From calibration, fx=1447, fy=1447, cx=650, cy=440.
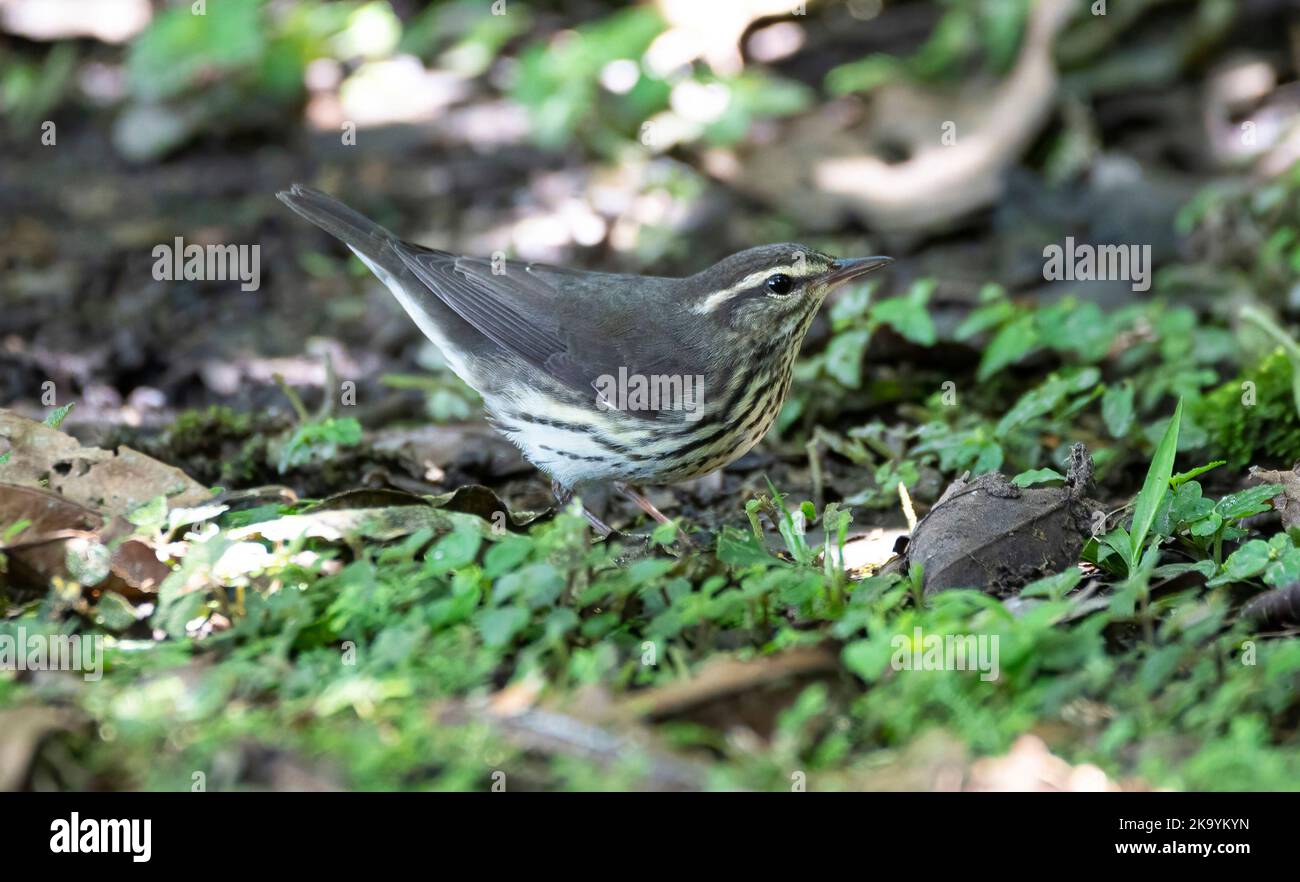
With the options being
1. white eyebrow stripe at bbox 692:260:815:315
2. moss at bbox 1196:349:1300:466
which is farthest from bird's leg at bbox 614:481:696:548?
moss at bbox 1196:349:1300:466

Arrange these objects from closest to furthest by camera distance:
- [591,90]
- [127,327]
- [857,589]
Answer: [857,589] < [127,327] < [591,90]

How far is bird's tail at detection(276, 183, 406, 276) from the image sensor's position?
255 inches

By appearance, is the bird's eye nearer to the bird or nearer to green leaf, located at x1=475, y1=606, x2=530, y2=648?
the bird

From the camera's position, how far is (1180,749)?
3430 millimetres

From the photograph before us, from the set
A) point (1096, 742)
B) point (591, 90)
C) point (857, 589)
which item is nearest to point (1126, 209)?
point (591, 90)

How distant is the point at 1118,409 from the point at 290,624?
3385 mm

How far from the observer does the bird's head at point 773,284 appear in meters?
5.66

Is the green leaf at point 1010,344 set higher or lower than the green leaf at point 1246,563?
higher

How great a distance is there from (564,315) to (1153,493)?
2515 millimetres

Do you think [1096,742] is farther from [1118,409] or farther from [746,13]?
[746,13]

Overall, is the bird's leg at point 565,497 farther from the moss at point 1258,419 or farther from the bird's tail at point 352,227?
the moss at point 1258,419

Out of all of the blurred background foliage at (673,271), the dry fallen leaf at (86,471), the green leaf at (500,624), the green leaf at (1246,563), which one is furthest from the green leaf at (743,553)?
the dry fallen leaf at (86,471)

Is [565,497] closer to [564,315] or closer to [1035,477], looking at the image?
[564,315]

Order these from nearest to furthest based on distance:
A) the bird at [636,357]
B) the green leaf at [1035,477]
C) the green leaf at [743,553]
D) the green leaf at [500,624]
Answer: the green leaf at [500,624]
the green leaf at [743,553]
the green leaf at [1035,477]
the bird at [636,357]
